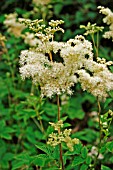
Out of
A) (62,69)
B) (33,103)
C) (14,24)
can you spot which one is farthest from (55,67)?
(14,24)

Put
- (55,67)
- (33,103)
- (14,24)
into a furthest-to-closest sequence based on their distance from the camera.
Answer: (14,24)
(33,103)
(55,67)

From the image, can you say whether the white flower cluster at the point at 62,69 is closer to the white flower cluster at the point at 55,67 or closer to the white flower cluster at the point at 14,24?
the white flower cluster at the point at 55,67

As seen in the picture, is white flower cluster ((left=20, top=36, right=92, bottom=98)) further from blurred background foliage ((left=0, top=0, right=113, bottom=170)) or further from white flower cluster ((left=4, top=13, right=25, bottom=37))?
white flower cluster ((left=4, top=13, right=25, bottom=37))

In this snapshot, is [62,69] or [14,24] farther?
[14,24]

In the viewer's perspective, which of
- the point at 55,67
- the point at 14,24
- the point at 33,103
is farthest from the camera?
the point at 14,24

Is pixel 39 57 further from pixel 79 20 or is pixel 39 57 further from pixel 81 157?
pixel 79 20

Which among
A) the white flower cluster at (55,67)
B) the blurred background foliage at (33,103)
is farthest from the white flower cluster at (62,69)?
the blurred background foliage at (33,103)

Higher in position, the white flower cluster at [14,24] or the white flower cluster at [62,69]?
the white flower cluster at [14,24]

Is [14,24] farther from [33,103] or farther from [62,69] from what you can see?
[62,69]

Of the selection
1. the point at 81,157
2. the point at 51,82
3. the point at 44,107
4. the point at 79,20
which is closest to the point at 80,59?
the point at 51,82
